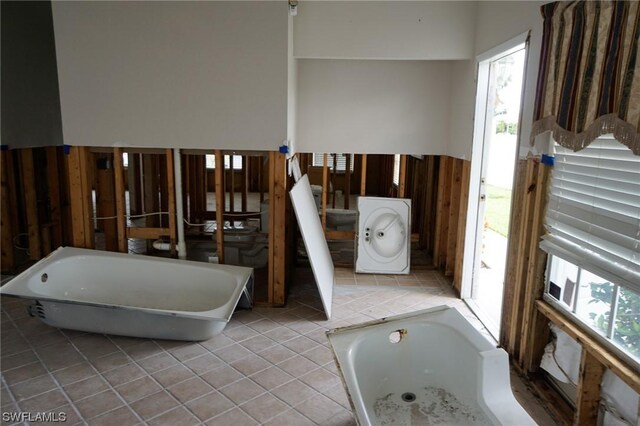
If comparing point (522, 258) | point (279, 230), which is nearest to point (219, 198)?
point (279, 230)

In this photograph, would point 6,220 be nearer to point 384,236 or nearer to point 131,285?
point 131,285

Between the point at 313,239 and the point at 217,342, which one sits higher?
the point at 313,239

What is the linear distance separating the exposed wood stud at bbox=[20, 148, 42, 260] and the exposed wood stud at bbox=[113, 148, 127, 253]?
1.21 m

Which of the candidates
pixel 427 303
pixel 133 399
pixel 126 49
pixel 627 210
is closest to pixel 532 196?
pixel 627 210

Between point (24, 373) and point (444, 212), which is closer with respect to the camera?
point (24, 373)

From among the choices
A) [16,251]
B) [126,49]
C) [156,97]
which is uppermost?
[126,49]

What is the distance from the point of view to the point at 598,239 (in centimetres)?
226

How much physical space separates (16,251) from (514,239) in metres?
5.15

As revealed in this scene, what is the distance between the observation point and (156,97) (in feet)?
12.8

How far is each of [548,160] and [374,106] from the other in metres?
2.50

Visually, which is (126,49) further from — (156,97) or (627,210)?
(627,210)

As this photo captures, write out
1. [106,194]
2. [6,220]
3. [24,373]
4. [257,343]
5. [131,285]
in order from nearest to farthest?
[24,373] → [257,343] → [131,285] → [106,194] → [6,220]

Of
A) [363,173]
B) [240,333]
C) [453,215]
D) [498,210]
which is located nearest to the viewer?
[240,333]

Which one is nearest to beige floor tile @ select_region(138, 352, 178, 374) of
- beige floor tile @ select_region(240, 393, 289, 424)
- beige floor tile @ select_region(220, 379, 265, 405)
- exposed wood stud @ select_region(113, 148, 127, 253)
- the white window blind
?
beige floor tile @ select_region(220, 379, 265, 405)
